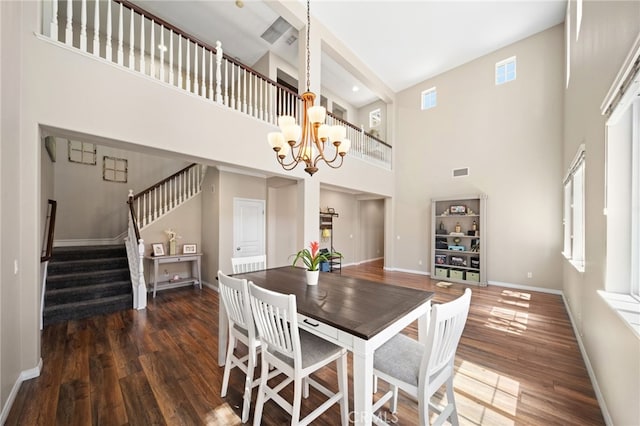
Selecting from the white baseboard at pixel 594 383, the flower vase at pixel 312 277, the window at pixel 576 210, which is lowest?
the white baseboard at pixel 594 383

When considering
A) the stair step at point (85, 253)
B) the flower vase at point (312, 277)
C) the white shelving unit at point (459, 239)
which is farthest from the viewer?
the white shelving unit at point (459, 239)

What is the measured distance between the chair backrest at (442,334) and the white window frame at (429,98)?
685 cm

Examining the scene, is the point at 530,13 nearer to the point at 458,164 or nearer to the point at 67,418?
the point at 458,164

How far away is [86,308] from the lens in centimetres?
367

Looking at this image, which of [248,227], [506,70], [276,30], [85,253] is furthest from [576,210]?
[85,253]

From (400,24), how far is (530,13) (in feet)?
8.01

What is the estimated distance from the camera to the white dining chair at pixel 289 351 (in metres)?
1.46

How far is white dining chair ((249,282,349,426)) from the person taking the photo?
146 cm

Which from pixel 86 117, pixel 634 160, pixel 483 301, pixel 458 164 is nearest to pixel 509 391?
pixel 634 160

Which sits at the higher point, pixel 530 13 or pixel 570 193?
pixel 530 13

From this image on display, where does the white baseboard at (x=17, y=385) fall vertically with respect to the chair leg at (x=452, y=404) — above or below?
below

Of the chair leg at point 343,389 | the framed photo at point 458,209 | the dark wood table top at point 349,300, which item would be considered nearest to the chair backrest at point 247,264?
the dark wood table top at point 349,300

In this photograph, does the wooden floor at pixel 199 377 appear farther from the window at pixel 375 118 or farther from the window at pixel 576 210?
the window at pixel 375 118

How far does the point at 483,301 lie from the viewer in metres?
4.49
